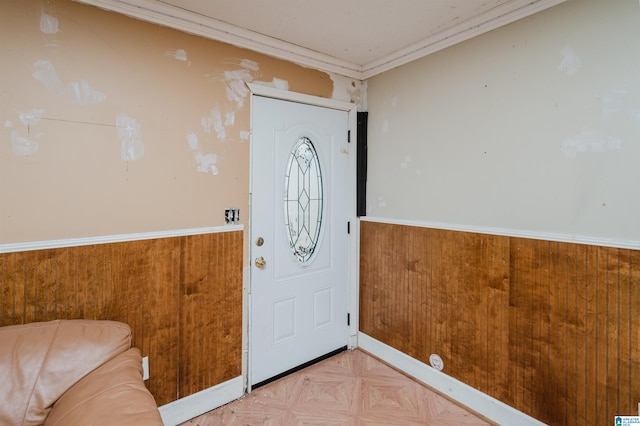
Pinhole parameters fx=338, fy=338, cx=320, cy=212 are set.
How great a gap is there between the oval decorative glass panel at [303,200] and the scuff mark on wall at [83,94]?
1.26 meters

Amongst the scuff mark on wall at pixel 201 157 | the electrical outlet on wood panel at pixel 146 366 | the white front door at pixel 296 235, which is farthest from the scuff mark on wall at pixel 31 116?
the electrical outlet on wood panel at pixel 146 366

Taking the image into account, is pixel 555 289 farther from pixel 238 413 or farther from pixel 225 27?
pixel 225 27

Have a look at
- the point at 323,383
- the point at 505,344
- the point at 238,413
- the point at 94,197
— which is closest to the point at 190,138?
the point at 94,197

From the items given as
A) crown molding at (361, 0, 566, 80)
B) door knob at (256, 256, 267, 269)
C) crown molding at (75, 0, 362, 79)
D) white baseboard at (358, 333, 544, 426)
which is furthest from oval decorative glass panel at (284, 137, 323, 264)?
white baseboard at (358, 333, 544, 426)

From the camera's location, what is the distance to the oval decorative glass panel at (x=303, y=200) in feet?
8.64

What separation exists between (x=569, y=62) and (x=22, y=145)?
9.29 ft

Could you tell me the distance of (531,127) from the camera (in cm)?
195

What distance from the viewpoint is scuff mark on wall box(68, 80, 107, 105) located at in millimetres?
1771

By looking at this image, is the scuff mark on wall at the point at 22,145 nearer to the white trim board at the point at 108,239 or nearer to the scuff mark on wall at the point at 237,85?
the white trim board at the point at 108,239

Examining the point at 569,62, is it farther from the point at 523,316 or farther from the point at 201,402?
the point at 201,402

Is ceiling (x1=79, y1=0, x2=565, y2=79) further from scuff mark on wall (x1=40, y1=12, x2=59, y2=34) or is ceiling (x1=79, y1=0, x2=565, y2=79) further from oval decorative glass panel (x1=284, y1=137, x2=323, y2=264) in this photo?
oval decorative glass panel (x1=284, y1=137, x2=323, y2=264)

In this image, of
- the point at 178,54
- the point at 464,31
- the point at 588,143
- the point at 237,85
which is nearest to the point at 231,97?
the point at 237,85

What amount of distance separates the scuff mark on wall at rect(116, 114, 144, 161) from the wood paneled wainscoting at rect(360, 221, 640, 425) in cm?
188

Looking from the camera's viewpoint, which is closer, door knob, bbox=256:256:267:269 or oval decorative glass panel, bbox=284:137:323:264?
door knob, bbox=256:256:267:269
